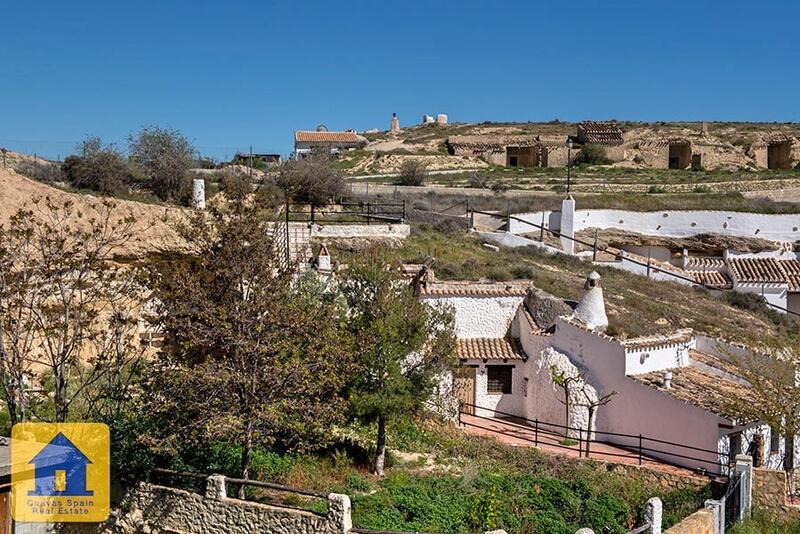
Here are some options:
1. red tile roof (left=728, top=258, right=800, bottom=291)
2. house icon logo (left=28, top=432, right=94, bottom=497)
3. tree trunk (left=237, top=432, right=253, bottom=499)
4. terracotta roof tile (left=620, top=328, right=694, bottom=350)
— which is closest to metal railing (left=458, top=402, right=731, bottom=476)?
terracotta roof tile (left=620, top=328, right=694, bottom=350)

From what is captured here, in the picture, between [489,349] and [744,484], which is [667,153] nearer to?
[489,349]

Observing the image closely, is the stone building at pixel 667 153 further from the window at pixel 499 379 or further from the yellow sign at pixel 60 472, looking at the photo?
the yellow sign at pixel 60 472

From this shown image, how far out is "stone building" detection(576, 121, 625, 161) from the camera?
2226 inches

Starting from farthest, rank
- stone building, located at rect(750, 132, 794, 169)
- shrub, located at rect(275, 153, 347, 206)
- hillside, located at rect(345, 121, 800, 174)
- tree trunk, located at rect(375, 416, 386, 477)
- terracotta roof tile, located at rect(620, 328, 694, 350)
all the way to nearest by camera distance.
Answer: stone building, located at rect(750, 132, 794, 169), hillside, located at rect(345, 121, 800, 174), shrub, located at rect(275, 153, 347, 206), terracotta roof tile, located at rect(620, 328, 694, 350), tree trunk, located at rect(375, 416, 386, 477)

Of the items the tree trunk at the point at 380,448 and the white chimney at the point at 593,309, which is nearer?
the tree trunk at the point at 380,448

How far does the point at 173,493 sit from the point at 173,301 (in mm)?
2967

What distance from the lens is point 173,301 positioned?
40.5ft

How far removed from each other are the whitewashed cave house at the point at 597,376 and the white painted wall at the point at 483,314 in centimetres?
3

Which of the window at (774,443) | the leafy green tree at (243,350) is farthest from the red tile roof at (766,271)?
the leafy green tree at (243,350)

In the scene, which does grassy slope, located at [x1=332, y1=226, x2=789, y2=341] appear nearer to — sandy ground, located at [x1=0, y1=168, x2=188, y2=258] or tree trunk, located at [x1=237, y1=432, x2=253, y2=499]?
sandy ground, located at [x1=0, y1=168, x2=188, y2=258]

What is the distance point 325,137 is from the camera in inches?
2349

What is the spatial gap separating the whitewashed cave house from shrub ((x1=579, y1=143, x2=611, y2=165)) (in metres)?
37.9

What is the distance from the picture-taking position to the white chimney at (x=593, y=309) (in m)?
18.5

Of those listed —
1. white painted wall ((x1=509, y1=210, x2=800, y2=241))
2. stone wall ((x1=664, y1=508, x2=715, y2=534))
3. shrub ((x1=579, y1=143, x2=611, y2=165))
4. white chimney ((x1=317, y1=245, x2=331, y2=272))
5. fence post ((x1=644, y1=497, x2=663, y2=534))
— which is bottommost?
stone wall ((x1=664, y1=508, x2=715, y2=534))
